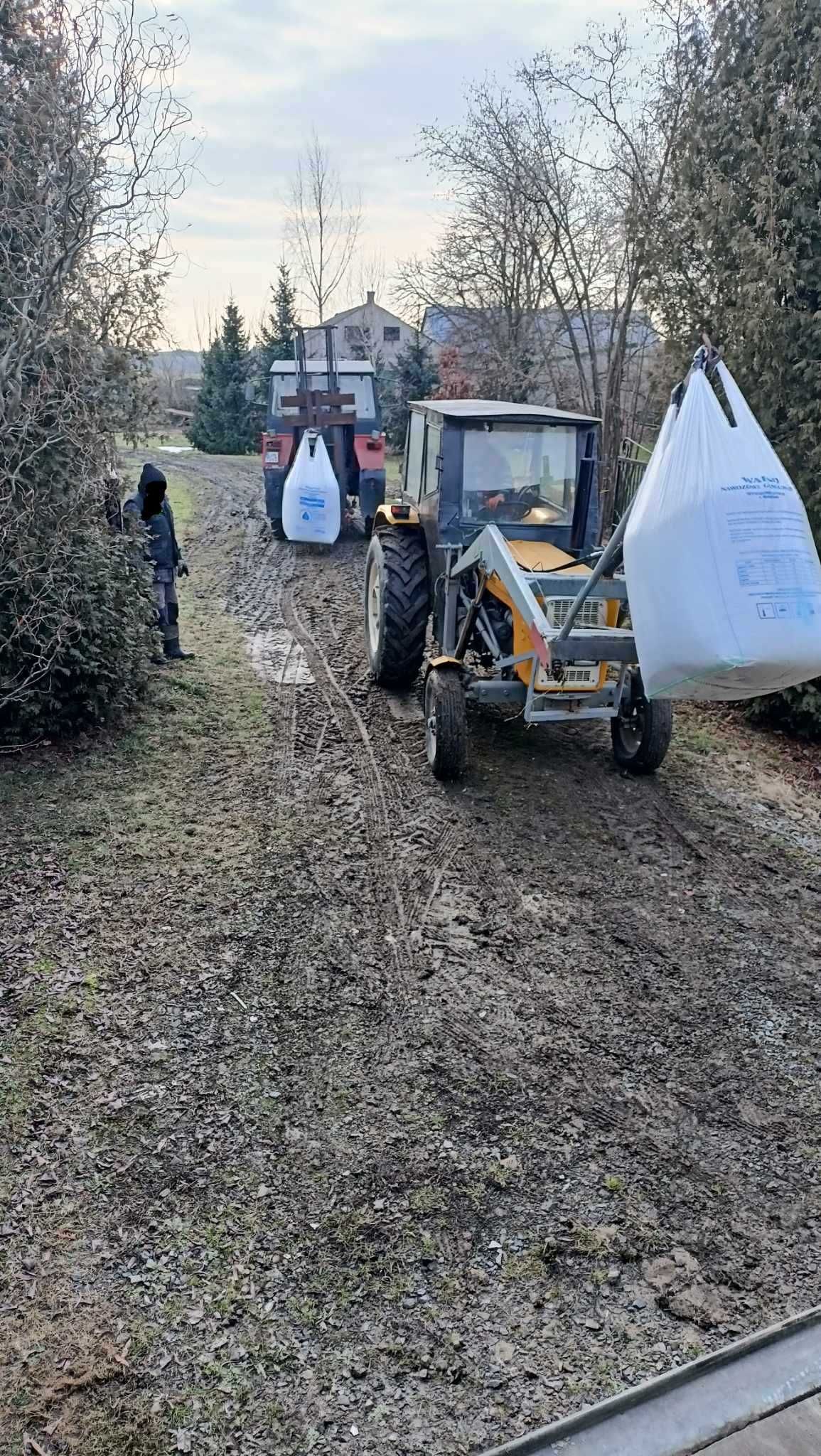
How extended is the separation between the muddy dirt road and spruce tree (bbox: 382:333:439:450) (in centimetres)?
2196

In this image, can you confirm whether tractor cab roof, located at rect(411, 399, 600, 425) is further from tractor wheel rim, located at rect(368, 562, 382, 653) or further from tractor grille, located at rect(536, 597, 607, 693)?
tractor wheel rim, located at rect(368, 562, 382, 653)

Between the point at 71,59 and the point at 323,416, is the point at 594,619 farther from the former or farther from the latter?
the point at 323,416

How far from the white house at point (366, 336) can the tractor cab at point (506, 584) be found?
20.6 m

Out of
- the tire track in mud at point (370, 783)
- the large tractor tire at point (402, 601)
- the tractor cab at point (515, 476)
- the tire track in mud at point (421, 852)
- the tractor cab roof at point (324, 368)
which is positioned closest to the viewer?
the tire track in mud at point (421, 852)

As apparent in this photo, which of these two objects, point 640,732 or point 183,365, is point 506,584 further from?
point 183,365

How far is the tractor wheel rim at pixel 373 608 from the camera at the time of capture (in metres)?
7.27

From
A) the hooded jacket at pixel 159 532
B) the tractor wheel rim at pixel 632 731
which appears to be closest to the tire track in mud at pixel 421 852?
the tractor wheel rim at pixel 632 731

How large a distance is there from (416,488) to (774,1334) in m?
5.73

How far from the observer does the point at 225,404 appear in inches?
1021

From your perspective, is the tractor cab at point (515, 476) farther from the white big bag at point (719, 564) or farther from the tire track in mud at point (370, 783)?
the white big bag at point (719, 564)

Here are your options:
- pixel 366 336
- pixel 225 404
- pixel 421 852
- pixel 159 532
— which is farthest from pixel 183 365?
pixel 421 852

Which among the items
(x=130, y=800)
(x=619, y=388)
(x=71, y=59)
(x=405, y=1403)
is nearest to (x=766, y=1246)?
(x=405, y=1403)

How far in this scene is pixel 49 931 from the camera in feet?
13.8

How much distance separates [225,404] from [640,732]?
75.0ft
